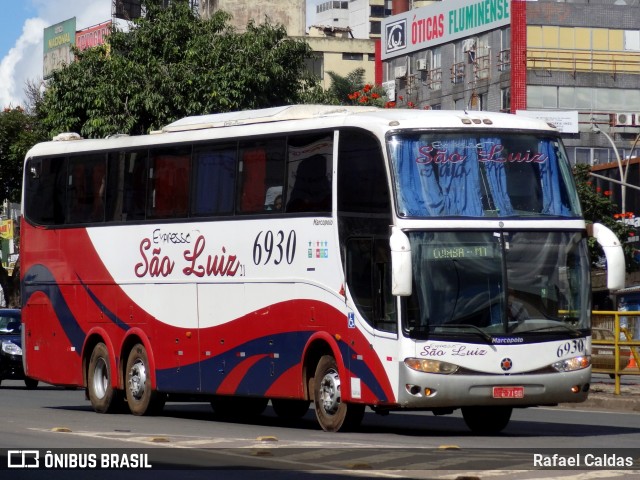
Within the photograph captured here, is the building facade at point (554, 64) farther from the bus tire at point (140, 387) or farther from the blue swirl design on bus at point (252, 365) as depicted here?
the bus tire at point (140, 387)

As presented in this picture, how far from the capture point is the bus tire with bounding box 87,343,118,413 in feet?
75.7

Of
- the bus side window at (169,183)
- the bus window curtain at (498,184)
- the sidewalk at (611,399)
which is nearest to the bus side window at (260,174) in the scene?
the bus side window at (169,183)

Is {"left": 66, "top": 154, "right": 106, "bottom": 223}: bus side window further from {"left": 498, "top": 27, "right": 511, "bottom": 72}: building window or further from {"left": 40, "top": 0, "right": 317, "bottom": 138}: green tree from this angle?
{"left": 498, "top": 27, "right": 511, "bottom": 72}: building window

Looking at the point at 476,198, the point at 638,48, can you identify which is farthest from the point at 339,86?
the point at 476,198

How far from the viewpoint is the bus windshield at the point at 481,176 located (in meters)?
17.7

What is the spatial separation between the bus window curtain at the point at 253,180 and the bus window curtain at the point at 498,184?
328 centimetres

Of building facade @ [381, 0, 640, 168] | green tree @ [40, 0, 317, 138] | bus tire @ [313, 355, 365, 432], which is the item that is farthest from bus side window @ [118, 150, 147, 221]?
building facade @ [381, 0, 640, 168]

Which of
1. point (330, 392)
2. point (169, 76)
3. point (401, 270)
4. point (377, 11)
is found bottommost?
point (330, 392)

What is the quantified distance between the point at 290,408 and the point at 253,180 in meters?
3.77

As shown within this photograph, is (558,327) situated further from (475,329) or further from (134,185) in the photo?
(134,185)

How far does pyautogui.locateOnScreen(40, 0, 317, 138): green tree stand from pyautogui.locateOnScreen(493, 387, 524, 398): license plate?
2318 centimetres

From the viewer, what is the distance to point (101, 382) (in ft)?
76.9

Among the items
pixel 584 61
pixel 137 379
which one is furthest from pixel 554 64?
pixel 137 379

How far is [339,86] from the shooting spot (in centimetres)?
9231
